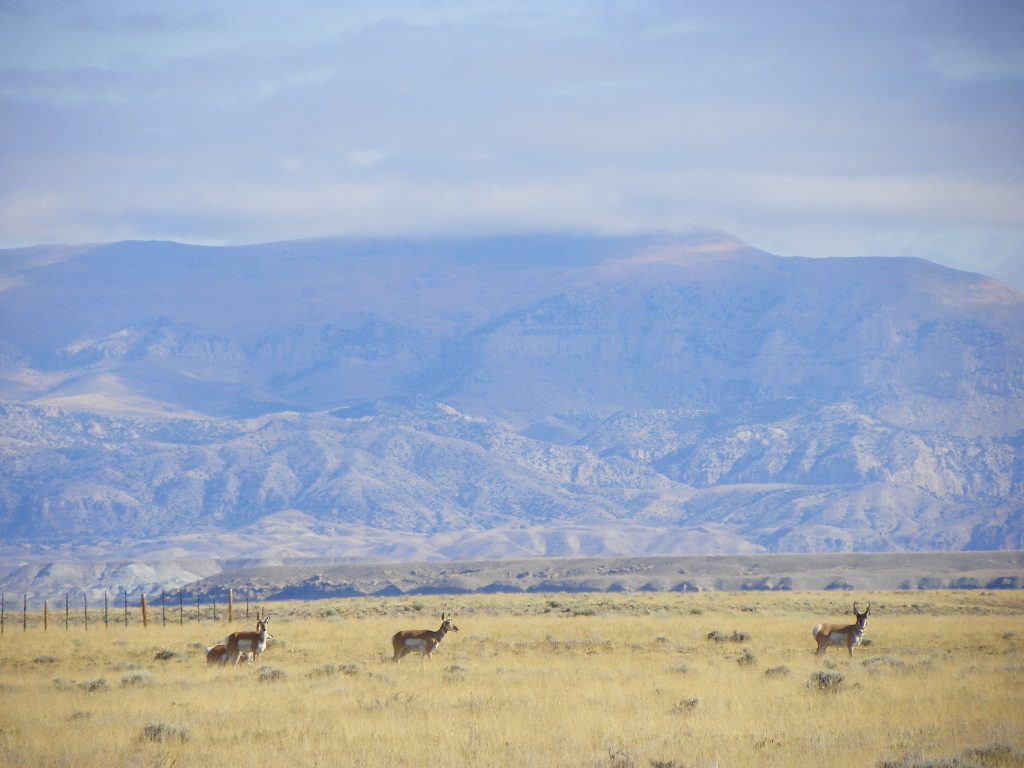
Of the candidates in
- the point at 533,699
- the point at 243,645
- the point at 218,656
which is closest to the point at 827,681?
the point at 533,699

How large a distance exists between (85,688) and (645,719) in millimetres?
11989

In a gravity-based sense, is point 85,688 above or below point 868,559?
above

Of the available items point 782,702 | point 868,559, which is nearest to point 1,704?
point 782,702

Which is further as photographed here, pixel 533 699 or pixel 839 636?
pixel 839 636

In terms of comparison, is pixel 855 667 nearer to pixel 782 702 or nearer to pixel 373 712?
pixel 782 702

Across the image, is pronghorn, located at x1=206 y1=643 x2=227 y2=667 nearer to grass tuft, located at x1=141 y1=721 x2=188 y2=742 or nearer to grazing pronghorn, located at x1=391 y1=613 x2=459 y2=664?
grazing pronghorn, located at x1=391 y1=613 x2=459 y2=664

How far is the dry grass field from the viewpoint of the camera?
20.6m

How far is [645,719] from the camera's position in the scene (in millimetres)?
23109

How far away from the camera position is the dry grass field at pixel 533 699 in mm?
20625

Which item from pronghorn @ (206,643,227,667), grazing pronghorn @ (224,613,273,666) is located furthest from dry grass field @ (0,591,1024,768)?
grazing pronghorn @ (224,613,273,666)

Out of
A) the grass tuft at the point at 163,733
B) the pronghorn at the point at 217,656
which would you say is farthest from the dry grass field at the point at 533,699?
the pronghorn at the point at 217,656

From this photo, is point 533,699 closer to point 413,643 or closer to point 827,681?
point 827,681

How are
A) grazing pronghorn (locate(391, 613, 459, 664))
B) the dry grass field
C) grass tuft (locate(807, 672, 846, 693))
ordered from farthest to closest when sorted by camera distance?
1. grazing pronghorn (locate(391, 613, 459, 664))
2. grass tuft (locate(807, 672, 846, 693))
3. the dry grass field

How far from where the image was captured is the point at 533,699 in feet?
83.4
